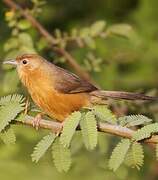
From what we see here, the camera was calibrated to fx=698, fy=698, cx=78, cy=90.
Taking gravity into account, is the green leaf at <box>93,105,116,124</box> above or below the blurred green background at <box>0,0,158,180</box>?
below

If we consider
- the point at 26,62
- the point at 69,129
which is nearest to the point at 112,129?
the point at 69,129

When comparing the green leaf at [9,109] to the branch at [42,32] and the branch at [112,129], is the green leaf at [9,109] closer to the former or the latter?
the branch at [112,129]

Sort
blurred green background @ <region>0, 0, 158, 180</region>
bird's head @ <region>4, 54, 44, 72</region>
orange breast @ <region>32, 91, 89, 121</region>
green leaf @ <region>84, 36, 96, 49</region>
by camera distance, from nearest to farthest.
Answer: orange breast @ <region>32, 91, 89, 121</region>
bird's head @ <region>4, 54, 44, 72</region>
green leaf @ <region>84, 36, 96, 49</region>
blurred green background @ <region>0, 0, 158, 180</region>

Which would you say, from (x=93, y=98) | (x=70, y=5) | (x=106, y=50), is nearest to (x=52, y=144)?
(x=93, y=98)

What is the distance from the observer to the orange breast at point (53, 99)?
5.16 m

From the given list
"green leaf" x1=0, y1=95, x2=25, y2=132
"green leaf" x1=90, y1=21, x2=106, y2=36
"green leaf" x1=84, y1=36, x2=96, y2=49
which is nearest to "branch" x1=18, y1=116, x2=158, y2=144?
"green leaf" x1=0, y1=95, x2=25, y2=132

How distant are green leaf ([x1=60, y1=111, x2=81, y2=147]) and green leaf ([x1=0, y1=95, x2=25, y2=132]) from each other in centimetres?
38

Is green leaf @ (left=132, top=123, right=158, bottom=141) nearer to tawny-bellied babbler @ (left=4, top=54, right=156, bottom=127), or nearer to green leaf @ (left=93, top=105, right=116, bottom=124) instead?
green leaf @ (left=93, top=105, right=116, bottom=124)

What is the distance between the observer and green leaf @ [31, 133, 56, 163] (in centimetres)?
418

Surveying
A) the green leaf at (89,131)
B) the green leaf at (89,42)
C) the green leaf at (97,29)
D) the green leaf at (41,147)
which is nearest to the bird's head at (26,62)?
the green leaf at (89,42)

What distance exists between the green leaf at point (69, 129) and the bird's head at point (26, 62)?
1.50m

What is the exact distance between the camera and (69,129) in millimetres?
4156

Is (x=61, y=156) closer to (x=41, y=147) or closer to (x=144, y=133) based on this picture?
(x=41, y=147)

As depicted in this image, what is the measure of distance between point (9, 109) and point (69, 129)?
0.47 meters
